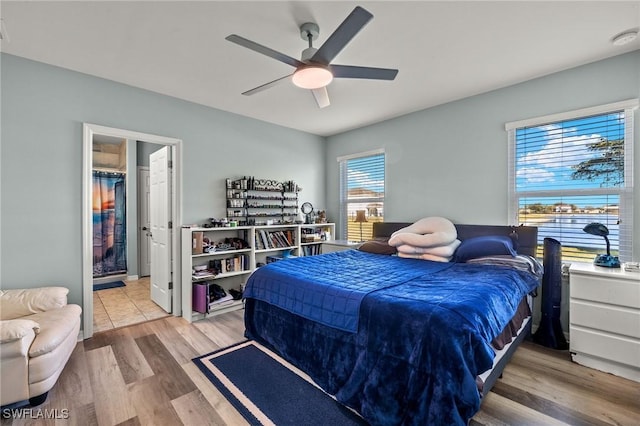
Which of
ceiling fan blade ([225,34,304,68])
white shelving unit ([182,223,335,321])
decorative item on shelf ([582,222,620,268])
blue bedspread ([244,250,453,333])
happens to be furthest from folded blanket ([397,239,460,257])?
ceiling fan blade ([225,34,304,68])

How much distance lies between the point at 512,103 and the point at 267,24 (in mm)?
2803

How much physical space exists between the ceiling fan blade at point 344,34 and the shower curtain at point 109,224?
195 inches

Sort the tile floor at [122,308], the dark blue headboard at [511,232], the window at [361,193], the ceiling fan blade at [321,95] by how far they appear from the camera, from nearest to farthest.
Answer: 1. the ceiling fan blade at [321,95]
2. the dark blue headboard at [511,232]
3. the tile floor at [122,308]
4. the window at [361,193]

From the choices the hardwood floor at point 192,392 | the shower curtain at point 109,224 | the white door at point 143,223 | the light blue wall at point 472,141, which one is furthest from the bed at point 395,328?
the shower curtain at point 109,224

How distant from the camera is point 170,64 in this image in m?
2.69

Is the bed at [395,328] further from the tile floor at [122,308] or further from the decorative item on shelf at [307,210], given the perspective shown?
the decorative item on shelf at [307,210]

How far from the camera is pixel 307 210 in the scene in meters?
4.89

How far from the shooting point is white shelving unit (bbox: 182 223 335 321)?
3.38 meters

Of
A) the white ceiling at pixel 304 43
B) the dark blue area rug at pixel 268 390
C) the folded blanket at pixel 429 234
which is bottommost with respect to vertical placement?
the dark blue area rug at pixel 268 390

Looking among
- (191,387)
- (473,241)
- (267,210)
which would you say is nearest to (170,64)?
(267,210)

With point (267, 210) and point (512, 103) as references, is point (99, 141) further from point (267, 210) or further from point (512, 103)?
point (512, 103)

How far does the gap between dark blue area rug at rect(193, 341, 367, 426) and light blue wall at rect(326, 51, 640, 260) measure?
271cm

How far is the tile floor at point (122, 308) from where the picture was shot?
3.27 m

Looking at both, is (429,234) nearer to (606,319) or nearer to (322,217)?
(606,319)
